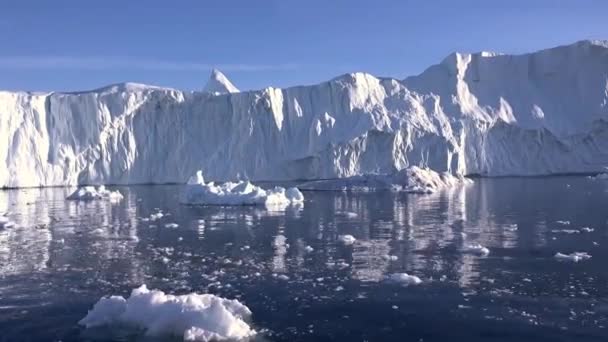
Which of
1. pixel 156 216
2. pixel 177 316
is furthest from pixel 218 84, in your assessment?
pixel 177 316

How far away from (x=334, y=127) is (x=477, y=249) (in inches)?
1293

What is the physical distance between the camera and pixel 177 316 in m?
7.38

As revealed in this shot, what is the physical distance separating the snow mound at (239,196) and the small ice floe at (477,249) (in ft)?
39.9

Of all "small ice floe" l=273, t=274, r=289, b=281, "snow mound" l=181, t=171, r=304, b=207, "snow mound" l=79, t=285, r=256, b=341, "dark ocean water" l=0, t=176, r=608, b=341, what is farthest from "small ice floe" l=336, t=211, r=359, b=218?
"snow mound" l=79, t=285, r=256, b=341

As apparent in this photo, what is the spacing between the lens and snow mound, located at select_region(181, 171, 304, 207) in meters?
24.4

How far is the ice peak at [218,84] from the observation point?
60.5 m

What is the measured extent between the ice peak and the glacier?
12854 mm

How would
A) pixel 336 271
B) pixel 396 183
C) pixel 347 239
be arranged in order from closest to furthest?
pixel 336 271
pixel 347 239
pixel 396 183

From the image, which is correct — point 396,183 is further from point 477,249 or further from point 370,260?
point 370,260

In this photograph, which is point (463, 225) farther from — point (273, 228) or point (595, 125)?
point (595, 125)

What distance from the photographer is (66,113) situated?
44906 mm

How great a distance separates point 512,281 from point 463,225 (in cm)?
699

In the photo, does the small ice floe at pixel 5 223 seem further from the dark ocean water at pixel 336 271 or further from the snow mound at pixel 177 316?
the snow mound at pixel 177 316

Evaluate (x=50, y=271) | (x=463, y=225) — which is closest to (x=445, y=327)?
(x=50, y=271)
